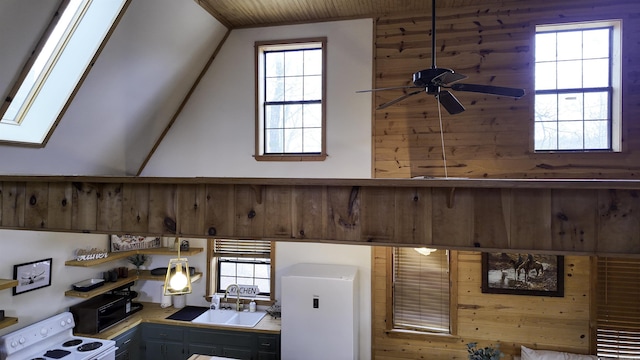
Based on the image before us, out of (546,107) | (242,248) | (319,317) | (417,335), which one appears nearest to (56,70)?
(242,248)

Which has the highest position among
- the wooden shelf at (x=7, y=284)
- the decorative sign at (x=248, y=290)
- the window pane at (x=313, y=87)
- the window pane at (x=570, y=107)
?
the window pane at (x=313, y=87)

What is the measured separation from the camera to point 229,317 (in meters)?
4.53

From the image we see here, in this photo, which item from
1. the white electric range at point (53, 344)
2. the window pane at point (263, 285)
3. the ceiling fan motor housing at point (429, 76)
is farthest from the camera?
the window pane at point (263, 285)

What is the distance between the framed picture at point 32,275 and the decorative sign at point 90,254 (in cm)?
31

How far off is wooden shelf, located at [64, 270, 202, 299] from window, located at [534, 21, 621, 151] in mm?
4711

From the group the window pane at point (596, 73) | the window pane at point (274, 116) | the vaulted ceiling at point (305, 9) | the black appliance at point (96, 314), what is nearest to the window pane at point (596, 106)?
the window pane at point (596, 73)

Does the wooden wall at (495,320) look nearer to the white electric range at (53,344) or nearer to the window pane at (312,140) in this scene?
the window pane at (312,140)

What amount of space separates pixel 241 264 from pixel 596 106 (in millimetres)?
4659

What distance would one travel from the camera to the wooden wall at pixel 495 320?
12.5 feet

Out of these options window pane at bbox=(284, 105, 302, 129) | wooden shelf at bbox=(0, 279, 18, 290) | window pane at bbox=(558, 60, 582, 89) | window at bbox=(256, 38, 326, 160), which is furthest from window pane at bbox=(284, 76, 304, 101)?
wooden shelf at bbox=(0, 279, 18, 290)

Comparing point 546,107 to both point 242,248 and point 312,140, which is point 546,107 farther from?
point 242,248

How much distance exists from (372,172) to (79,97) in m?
3.15

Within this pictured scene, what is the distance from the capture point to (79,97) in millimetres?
3381

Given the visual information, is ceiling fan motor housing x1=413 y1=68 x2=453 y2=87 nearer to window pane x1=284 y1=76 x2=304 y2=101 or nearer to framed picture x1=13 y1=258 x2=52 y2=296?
window pane x1=284 y1=76 x2=304 y2=101
